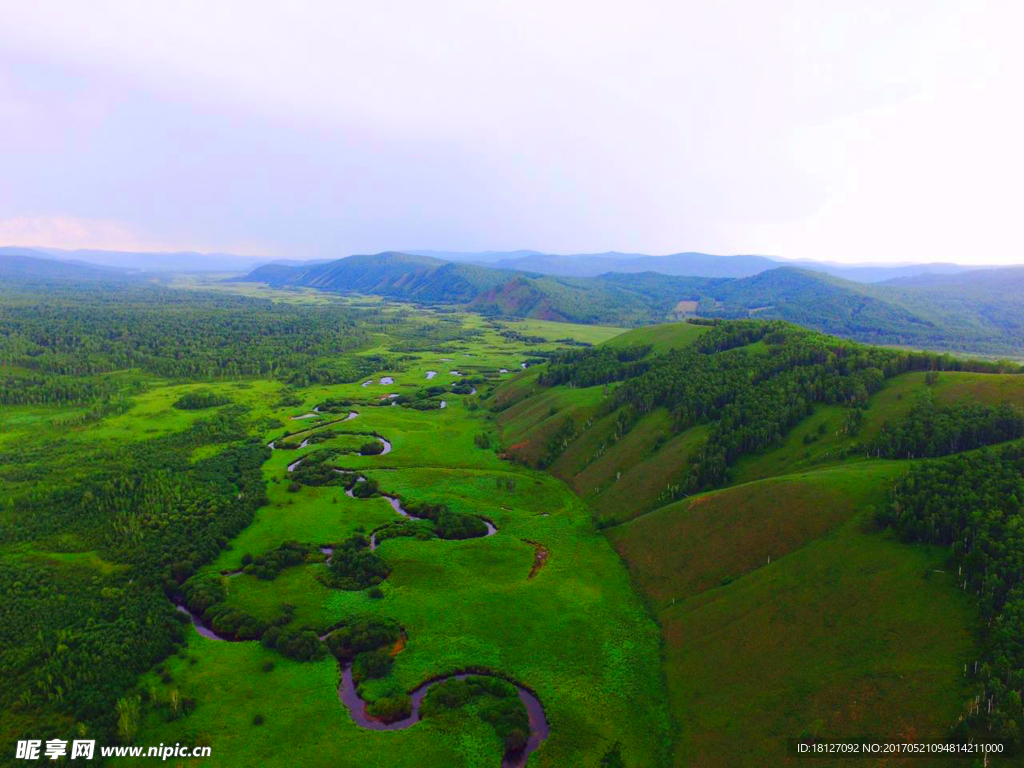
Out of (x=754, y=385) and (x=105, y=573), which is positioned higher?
(x=754, y=385)

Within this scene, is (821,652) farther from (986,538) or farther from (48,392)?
(48,392)

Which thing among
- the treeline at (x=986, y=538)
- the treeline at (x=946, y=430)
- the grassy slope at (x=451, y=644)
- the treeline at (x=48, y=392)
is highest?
the treeline at (x=946, y=430)

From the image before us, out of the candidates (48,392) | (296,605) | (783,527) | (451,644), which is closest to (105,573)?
(296,605)

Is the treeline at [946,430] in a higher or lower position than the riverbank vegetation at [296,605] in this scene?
higher

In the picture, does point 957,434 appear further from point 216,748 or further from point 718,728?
point 216,748

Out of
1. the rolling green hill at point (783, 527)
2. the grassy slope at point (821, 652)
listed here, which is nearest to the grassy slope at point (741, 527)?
the rolling green hill at point (783, 527)

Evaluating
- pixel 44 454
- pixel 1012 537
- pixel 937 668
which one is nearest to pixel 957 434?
pixel 1012 537

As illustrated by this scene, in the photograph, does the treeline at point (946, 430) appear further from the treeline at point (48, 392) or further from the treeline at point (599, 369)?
the treeline at point (48, 392)
